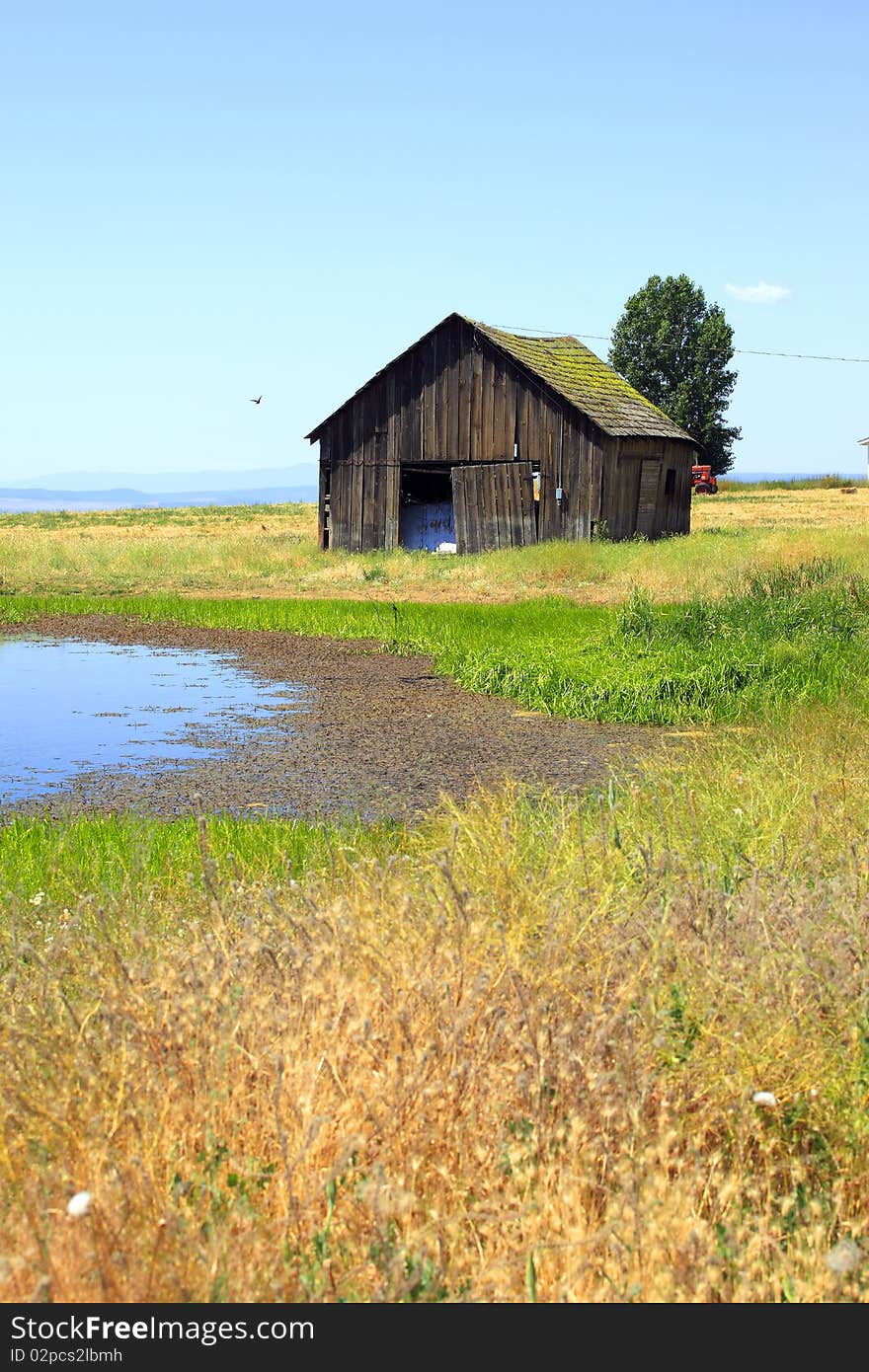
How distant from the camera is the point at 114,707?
46.5 feet

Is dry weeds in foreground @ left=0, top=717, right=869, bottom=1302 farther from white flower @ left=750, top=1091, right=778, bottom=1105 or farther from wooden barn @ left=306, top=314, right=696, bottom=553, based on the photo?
wooden barn @ left=306, top=314, right=696, bottom=553

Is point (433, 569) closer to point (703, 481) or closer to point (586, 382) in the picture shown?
point (586, 382)

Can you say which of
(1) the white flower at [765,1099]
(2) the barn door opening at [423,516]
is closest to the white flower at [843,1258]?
(1) the white flower at [765,1099]

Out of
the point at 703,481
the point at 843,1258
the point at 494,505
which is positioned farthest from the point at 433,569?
the point at 703,481

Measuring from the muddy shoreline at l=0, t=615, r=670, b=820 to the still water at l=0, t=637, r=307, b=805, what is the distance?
353mm

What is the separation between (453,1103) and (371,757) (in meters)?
7.73

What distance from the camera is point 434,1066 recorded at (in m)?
3.66

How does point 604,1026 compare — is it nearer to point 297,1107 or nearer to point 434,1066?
point 434,1066

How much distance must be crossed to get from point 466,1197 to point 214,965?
110cm

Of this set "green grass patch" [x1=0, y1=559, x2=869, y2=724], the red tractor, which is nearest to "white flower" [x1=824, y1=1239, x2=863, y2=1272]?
"green grass patch" [x1=0, y1=559, x2=869, y2=724]

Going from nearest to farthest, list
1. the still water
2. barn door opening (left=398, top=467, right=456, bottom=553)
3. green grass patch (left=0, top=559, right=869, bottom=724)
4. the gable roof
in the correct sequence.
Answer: the still water < green grass patch (left=0, top=559, right=869, bottom=724) < the gable roof < barn door opening (left=398, top=467, right=456, bottom=553)

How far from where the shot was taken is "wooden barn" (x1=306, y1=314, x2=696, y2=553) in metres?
30.9

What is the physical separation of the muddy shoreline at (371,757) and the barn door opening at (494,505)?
15.3 m

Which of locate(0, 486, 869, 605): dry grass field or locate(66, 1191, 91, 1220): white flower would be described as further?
locate(0, 486, 869, 605): dry grass field
